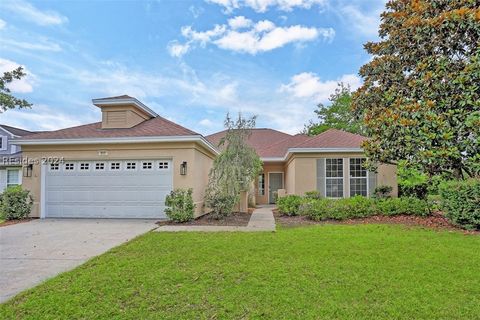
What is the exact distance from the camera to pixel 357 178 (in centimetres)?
1570

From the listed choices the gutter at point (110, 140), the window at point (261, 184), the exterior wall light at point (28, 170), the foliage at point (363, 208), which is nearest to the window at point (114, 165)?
the gutter at point (110, 140)

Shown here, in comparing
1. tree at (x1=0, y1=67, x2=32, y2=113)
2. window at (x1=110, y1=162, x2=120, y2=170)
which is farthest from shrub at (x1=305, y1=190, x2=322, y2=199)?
tree at (x1=0, y1=67, x2=32, y2=113)

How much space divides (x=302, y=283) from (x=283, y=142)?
1776cm

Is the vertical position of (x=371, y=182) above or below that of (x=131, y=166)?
below

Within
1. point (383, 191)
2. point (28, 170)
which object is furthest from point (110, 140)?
point (383, 191)

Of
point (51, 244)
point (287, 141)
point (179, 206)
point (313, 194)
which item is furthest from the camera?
point (287, 141)

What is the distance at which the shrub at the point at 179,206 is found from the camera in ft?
34.9

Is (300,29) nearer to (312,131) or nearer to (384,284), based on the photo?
(384,284)

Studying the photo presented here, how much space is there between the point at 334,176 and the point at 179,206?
27.8ft

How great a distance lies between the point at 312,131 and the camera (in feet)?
98.2

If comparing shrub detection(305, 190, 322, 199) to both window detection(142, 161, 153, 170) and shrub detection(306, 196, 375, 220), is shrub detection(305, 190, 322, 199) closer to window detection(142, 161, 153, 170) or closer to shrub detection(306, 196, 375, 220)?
shrub detection(306, 196, 375, 220)

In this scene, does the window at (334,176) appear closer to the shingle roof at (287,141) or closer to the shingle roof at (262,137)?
the shingle roof at (287,141)

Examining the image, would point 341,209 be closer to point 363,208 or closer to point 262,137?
point 363,208

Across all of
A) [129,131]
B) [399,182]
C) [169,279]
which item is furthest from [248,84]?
[169,279]
